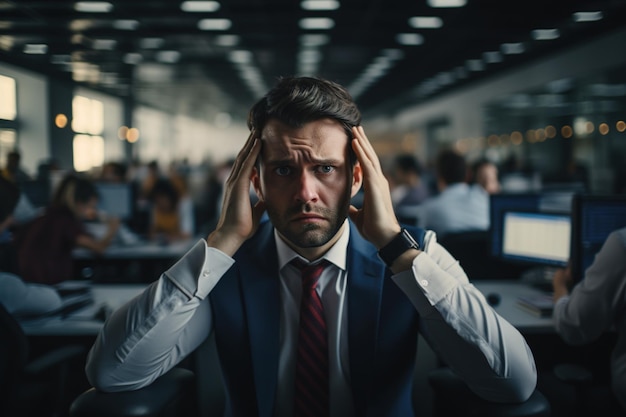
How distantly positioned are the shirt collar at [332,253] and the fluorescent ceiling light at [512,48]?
9.54 metres

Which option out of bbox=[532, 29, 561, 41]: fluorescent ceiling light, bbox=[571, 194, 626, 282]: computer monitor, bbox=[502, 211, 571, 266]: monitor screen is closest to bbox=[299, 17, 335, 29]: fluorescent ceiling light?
bbox=[532, 29, 561, 41]: fluorescent ceiling light

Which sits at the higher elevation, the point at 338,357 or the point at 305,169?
the point at 305,169

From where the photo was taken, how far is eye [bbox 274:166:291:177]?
1.33 metres

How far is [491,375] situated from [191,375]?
83 cm

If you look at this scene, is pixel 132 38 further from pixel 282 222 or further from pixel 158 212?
pixel 282 222

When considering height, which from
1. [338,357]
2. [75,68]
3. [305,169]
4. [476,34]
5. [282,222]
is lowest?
[338,357]

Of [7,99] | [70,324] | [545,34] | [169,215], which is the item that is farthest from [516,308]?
[545,34]

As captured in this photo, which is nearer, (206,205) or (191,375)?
(191,375)

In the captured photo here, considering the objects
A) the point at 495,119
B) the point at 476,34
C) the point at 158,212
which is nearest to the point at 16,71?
the point at 158,212

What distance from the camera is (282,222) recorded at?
1.31m

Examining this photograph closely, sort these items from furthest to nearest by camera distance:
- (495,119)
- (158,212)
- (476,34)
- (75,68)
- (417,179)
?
(495,119)
(75,68)
(476,34)
(417,179)
(158,212)

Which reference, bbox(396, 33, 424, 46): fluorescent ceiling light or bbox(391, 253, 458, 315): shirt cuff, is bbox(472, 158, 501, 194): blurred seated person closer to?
bbox(391, 253, 458, 315): shirt cuff

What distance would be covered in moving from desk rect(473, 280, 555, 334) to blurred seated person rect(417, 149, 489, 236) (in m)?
1.19

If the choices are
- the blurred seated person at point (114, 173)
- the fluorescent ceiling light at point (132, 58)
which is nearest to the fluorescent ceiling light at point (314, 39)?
the fluorescent ceiling light at point (132, 58)
